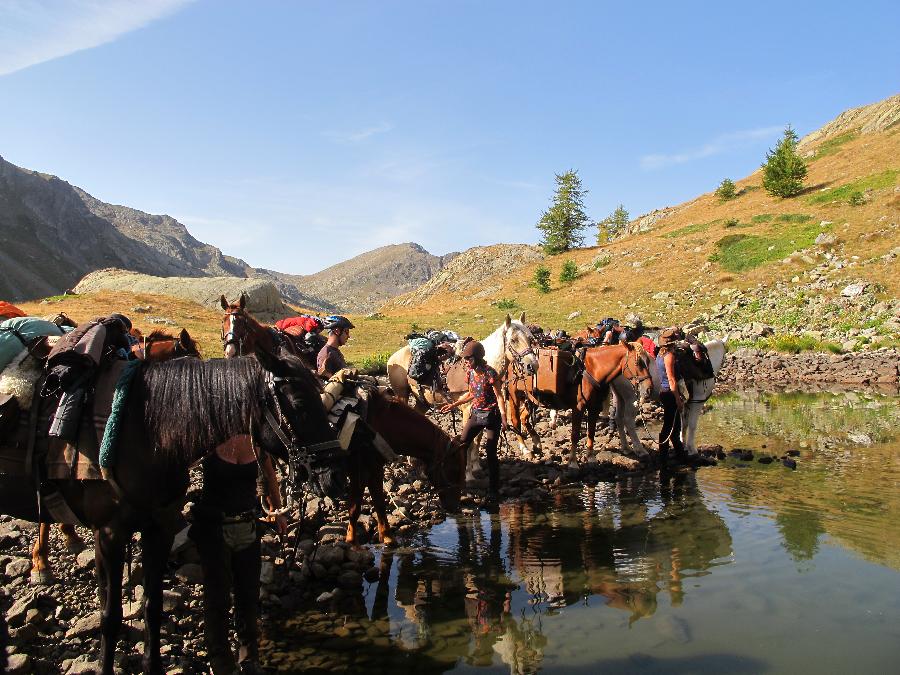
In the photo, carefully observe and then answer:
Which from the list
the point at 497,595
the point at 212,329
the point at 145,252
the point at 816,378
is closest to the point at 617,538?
the point at 497,595

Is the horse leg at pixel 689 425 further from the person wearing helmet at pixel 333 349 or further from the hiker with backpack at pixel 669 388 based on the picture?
the person wearing helmet at pixel 333 349

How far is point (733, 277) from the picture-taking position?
3522cm

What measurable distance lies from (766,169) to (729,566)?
53116mm

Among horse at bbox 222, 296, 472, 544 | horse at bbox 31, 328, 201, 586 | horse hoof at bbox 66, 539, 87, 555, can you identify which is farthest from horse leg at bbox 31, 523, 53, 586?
horse at bbox 222, 296, 472, 544

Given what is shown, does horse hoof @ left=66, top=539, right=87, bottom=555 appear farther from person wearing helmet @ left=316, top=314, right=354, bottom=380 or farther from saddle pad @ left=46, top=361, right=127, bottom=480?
person wearing helmet @ left=316, top=314, right=354, bottom=380

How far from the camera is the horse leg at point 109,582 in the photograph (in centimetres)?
365

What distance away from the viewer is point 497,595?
5629 millimetres

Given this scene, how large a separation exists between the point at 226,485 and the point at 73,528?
3.13m

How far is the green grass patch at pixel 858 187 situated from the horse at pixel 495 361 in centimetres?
4170

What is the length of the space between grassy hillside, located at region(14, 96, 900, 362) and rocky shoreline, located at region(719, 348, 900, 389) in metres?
1.78

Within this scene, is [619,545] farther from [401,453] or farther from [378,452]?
[378,452]

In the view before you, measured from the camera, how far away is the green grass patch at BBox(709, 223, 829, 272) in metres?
35.9

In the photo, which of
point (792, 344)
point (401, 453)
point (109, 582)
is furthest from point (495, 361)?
point (792, 344)

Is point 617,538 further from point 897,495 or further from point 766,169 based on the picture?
point 766,169
